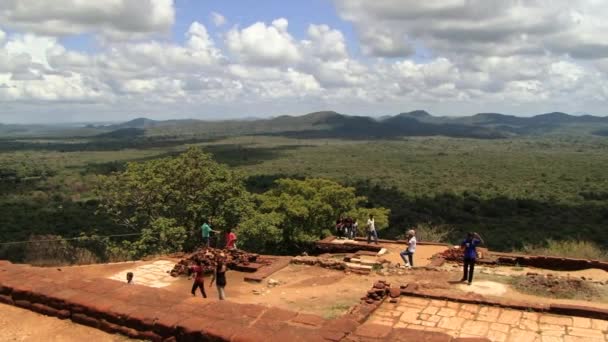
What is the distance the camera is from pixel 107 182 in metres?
22.7

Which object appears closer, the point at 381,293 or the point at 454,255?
the point at 381,293

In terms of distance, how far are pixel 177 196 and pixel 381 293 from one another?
1425 cm

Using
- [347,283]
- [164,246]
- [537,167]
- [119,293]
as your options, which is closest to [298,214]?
[164,246]

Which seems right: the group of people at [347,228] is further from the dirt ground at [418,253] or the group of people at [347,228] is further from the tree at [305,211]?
the tree at [305,211]

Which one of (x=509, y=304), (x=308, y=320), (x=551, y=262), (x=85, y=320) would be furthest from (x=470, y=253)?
(x=85, y=320)

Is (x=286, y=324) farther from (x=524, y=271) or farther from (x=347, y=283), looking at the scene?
(x=524, y=271)

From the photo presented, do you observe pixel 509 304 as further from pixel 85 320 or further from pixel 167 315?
pixel 85 320

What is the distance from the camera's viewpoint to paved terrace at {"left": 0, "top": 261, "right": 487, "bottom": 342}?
5910 millimetres

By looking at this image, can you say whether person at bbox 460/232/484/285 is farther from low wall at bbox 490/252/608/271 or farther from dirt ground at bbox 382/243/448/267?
dirt ground at bbox 382/243/448/267

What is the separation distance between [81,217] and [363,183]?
38.1 meters

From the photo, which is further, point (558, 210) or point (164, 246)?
point (558, 210)

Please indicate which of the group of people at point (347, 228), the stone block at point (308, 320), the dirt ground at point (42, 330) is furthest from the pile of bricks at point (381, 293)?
the group of people at point (347, 228)

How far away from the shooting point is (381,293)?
10461mm

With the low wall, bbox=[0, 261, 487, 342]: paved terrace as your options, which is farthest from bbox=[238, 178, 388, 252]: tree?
bbox=[0, 261, 487, 342]: paved terrace
